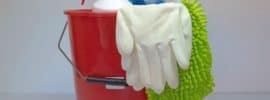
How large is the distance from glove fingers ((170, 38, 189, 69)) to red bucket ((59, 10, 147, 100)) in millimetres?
139

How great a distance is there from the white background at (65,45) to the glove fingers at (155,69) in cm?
51

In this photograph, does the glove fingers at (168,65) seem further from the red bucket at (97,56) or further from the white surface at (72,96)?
the white surface at (72,96)

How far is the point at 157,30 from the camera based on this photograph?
59cm

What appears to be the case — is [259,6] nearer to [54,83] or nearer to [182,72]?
[182,72]

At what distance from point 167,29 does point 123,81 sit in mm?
168

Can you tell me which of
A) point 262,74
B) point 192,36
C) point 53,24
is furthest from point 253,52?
point 53,24

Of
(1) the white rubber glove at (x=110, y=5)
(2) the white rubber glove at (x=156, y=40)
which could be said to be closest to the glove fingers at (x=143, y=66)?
(2) the white rubber glove at (x=156, y=40)

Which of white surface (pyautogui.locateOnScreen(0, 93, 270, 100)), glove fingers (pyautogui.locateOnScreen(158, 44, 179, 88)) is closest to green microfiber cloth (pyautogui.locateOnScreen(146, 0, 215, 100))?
glove fingers (pyautogui.locateOnScreen(158, 44, 179, 88))

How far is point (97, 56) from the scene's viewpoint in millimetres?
700

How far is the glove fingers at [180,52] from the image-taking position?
582mm

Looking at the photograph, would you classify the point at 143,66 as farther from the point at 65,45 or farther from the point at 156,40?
the point at 65,45

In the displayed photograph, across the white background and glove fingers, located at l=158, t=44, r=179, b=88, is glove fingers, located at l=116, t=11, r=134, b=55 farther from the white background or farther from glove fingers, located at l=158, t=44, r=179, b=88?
the white background

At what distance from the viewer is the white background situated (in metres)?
1.05

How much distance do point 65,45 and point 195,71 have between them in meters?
0.59
